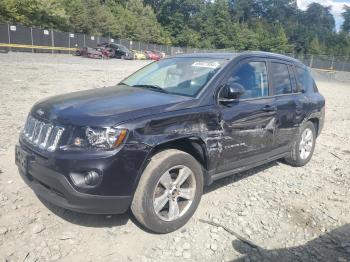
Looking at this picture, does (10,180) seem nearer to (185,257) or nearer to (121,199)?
(121,199)

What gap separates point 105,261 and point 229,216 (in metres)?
1.63

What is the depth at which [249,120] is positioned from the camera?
4.69 meters

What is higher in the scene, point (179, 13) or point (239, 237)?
point (179, 13)

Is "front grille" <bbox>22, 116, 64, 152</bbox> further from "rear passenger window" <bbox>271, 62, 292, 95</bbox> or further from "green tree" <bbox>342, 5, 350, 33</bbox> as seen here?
"green tree" <bbox>342, 5, 350, 33</bbox>

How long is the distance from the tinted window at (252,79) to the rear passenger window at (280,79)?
25cm

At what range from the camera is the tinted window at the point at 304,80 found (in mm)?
6156

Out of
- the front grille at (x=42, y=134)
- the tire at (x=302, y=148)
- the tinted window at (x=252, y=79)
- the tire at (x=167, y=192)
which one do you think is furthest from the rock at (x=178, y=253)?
the tire at (x=302, y=148)

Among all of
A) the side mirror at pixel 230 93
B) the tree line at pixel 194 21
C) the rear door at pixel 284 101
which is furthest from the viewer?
the tree line at pixel 194 21

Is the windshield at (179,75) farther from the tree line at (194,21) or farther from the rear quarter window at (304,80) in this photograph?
the tree line at (194,21)

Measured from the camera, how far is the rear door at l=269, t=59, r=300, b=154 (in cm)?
535

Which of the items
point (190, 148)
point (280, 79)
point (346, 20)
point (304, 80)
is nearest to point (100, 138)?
point (190, 148)

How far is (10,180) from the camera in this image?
16.0 ft

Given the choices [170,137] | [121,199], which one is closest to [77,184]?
[121,199]

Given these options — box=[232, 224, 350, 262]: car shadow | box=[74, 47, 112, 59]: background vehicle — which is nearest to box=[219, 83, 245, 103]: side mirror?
box=[232, 224, 350, 262]: car shadow
